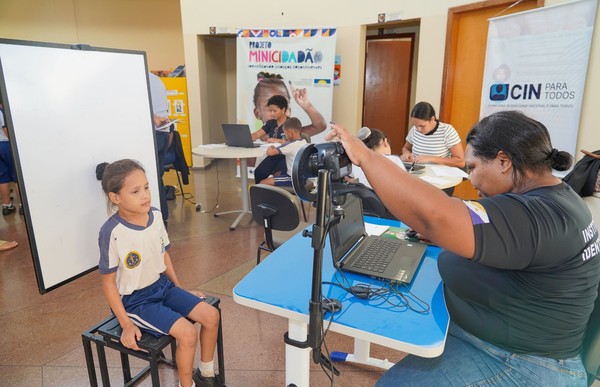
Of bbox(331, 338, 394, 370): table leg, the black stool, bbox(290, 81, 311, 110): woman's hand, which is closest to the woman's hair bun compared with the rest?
the black stool

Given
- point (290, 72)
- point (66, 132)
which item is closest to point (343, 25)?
point (290, 72)

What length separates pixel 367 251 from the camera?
1.33m

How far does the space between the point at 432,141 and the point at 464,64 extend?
1.44 metres

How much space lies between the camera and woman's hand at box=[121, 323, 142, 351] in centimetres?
135

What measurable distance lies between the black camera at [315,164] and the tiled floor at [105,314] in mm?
1206

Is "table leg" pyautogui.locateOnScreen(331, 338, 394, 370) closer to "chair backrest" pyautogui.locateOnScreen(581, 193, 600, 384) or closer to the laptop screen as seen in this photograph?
the laptop screen

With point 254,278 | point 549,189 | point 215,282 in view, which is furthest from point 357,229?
point 215,282

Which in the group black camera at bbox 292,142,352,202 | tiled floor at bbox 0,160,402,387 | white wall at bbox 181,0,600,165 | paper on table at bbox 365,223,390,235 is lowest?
tiled floor at bbox 0,160,402,387

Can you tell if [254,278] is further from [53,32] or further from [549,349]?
[53,32]

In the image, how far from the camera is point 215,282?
2682 millimetres

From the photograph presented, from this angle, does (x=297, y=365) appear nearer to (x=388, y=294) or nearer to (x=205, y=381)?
(x=388, y=294)

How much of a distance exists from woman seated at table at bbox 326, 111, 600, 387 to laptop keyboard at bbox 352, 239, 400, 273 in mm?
188

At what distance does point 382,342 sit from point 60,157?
1402mm

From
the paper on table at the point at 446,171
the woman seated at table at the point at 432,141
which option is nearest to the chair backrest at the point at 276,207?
the paper on table at the point at 446,171
